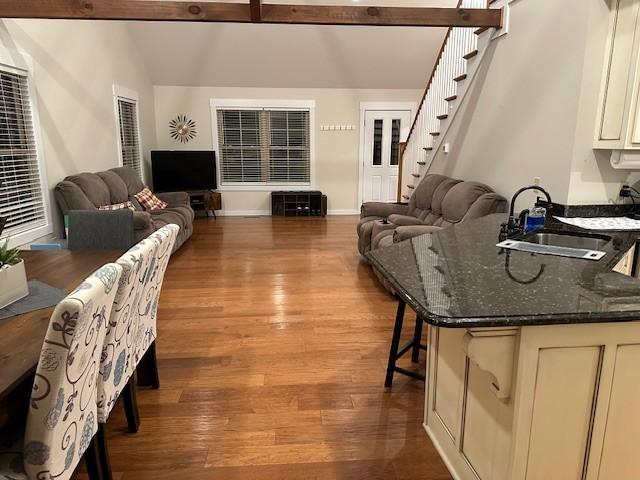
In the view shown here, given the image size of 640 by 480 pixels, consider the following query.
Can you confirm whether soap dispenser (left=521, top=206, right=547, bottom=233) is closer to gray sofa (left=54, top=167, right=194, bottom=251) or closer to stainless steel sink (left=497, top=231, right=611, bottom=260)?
stainless steel sink (left=497, top=231, right=611, bottom=260)

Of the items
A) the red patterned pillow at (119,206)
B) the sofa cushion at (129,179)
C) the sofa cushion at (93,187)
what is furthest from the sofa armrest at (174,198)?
the sofa cushion at (93,187)

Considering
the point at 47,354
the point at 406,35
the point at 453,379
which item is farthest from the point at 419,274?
the point at 406,35

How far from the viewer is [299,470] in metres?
1.94

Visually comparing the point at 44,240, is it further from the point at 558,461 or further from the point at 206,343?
the point at 558,461

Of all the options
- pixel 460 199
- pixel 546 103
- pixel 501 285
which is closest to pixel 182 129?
pixel 460 199

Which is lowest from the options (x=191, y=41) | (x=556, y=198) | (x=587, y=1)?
(x=556, y=198)

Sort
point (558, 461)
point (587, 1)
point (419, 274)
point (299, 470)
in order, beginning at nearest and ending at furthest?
point (558, 461) < point (419, 274) < point (299, 470) < point (587, 1)

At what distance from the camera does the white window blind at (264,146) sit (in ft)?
27.2

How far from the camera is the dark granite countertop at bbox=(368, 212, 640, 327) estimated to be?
1228 mm

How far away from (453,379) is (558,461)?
45cm

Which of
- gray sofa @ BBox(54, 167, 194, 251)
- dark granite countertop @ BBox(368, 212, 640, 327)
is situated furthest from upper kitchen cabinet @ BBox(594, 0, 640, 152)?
gray sofa @ BBox(54, 167, 194, 251)

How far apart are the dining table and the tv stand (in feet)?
18.1

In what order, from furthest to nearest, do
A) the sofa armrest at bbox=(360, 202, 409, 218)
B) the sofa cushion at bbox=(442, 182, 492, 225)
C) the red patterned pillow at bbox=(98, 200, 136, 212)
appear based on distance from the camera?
the sofa armrest at bbox=(360, 202, 409, 218)
the red patterned pillow at bbox=(98, 200, 136, 212)
the sofa cushion at bbox=(442, 182, 492, 225)

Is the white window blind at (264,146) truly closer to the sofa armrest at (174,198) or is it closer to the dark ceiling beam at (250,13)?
the sofa armrest at (174,198)
